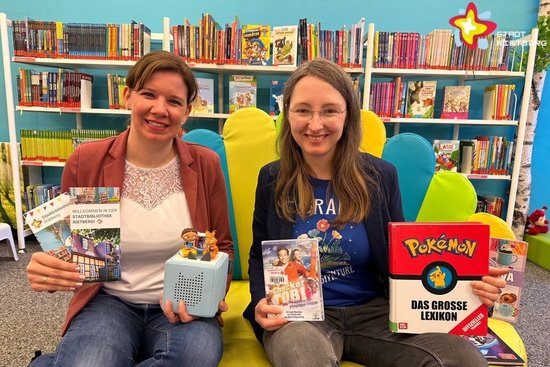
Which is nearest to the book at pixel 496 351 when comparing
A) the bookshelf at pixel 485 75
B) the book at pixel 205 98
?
the bookshelf at pixel 485 75

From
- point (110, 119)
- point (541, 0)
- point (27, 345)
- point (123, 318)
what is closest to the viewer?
point (123, 318)

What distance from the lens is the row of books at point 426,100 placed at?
2.91 m

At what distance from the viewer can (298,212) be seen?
1158mm

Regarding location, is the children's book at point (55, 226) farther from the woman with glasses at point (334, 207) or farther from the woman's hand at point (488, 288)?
the woman's hand at point (488, 288)

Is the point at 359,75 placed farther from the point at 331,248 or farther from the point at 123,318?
the point at 123,318

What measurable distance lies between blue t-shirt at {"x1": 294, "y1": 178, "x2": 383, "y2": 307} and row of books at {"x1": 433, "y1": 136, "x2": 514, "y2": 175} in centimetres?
207

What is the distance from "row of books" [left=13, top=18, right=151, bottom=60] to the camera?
2.81 m

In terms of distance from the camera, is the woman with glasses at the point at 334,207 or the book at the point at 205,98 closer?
the woman with glasses at the point at 334,207

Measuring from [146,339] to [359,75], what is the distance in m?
2.48

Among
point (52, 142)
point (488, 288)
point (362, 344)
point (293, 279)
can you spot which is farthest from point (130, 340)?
point (52, 142)

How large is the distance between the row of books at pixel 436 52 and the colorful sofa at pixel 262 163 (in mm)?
1504

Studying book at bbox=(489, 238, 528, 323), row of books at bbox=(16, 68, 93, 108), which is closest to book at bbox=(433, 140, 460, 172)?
book at bbox=(489, 238, 528, 323)

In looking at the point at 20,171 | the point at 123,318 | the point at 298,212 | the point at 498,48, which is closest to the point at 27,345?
the point at 123,318

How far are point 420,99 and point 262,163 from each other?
6.24ft
